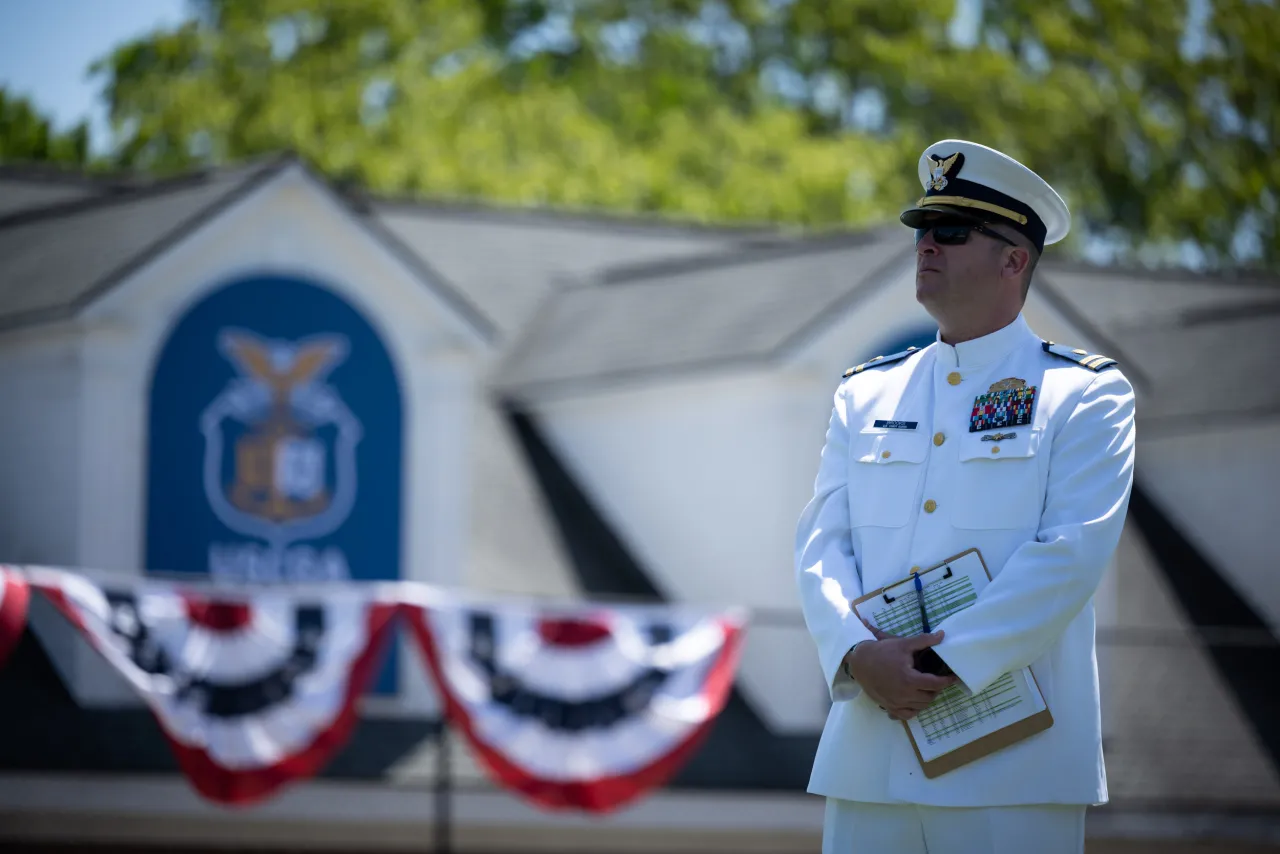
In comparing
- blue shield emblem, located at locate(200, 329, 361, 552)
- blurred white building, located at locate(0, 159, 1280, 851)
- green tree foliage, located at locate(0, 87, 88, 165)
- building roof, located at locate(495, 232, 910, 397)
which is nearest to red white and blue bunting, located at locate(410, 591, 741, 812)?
blurred white building, located at locate(0, 159, 1280, 851)

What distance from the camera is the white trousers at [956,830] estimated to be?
4020 mm

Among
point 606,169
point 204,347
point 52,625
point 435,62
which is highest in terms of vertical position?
point 435,62

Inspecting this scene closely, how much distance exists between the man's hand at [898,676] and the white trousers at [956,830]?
0.23 metres

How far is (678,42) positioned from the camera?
37094mm

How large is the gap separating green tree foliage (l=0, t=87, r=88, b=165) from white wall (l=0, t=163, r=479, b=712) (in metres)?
17.5

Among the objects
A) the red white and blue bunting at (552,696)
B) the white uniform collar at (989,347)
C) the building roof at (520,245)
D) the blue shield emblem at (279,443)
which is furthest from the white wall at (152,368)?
the white uniform collar at (989,347)

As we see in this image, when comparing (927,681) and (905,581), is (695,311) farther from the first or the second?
(927,681)

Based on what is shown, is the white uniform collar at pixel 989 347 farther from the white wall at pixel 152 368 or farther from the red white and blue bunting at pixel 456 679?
the white wall at pixel 152 368

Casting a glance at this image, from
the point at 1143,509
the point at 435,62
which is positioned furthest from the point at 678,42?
the point at 1143,509

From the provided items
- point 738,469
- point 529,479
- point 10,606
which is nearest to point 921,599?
point 10,606

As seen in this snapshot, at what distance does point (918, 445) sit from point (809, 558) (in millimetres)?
344

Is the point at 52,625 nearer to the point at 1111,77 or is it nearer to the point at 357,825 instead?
the point at 357,825

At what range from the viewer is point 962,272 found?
14.1 feet

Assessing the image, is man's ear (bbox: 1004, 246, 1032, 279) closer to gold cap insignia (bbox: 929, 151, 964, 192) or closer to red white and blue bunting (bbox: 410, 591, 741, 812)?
gold cap insignia (bbox: 929, 151, 964, 192)
